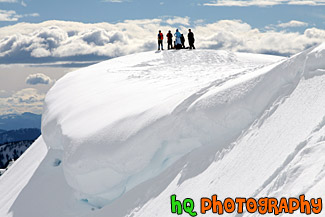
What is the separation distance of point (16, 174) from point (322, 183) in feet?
42.2

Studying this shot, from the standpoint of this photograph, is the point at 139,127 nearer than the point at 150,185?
No

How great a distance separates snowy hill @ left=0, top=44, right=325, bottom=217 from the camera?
6027 millimetres

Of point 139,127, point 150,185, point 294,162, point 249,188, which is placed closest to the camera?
point 294,162

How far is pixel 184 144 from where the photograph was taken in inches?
329

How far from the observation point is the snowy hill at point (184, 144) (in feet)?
19.8

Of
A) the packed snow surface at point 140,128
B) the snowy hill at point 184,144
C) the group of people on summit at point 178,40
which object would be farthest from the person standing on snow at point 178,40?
the packed snow surface at point 140,128

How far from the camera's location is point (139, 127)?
8945mm

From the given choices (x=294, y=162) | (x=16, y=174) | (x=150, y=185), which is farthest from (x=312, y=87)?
(x=16, y=174)

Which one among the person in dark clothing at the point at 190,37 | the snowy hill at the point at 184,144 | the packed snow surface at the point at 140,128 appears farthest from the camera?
the person in dark clothing at the point at 190,37

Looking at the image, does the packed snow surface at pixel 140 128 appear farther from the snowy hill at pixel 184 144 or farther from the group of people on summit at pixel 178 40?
the group of people on summit at pixel 178 40

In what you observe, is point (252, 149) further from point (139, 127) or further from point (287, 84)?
point (139, 127)

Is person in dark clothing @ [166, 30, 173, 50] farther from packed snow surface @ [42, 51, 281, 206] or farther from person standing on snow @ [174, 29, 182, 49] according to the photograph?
packed snow surface @ [42, 51, 281, 206]

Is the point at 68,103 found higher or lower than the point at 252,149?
lower

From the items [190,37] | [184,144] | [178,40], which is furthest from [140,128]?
[178,40]
